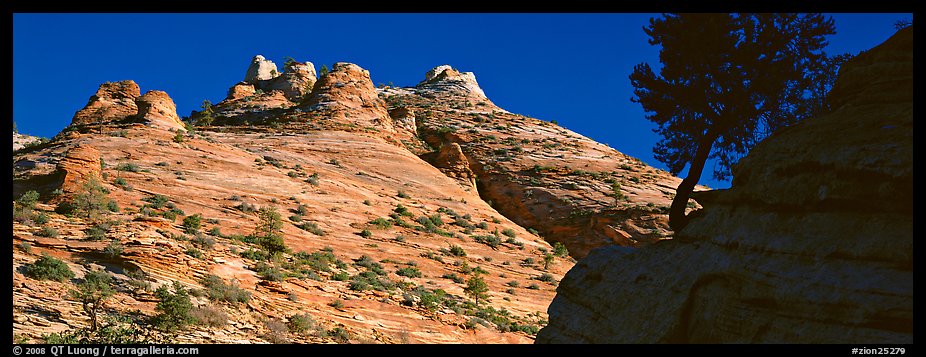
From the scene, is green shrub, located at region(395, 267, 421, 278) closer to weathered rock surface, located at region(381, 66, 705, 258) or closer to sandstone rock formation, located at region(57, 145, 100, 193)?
sandstone rock formation, located at region(57, 145, 100, 193)

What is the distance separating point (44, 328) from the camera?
11.9 metres

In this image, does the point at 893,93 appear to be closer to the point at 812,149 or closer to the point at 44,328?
the point at 812,149

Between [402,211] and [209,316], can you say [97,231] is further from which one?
[402,211]

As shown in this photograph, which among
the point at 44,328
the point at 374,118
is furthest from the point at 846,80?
the point at 374,118

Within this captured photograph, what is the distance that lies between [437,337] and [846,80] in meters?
13.9

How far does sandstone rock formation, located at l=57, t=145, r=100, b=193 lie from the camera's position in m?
22.2

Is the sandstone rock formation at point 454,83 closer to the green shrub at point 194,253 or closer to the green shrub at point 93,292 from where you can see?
the green shrub at point 194,253

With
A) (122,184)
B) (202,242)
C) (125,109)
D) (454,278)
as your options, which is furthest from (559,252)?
(125,109)

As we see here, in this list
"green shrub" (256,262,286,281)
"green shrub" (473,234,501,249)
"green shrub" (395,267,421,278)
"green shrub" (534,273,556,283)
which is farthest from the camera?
"green shrub" (473,234,501,249)

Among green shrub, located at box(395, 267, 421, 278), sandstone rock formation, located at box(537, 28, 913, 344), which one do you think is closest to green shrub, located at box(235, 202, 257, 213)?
green shrub, located at box(395, 267, 421, 278)

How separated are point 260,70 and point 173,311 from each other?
265ft

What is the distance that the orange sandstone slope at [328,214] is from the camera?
16094 millimetres

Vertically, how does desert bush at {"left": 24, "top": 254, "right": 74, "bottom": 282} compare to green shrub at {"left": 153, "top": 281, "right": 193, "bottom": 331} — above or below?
above

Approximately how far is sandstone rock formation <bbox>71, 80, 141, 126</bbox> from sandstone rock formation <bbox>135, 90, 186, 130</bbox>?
202 centimetres
